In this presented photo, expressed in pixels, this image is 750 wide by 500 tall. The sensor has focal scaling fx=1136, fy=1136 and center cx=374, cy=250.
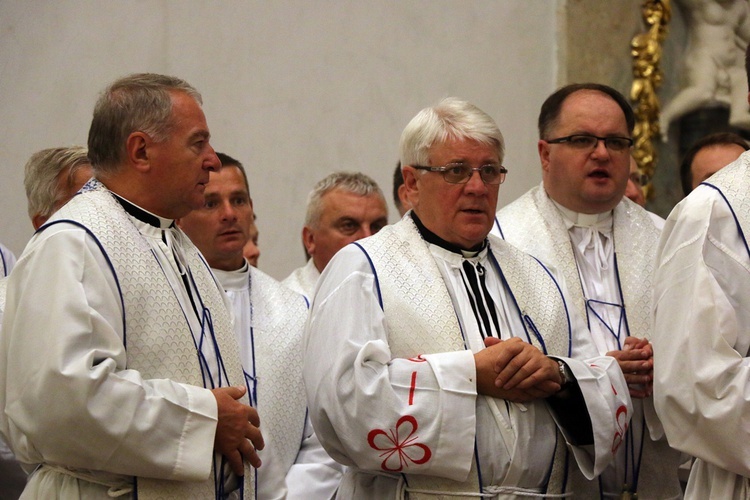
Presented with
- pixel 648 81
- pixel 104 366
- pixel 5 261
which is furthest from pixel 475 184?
pixel 648 81

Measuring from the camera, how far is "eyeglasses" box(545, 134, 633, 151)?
15.8ft

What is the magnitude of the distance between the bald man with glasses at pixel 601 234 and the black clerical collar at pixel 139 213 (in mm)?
1787

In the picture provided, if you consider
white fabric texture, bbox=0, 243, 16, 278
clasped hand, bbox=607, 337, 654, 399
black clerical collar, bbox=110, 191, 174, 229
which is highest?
black clerical collar, bbox=110, 191, 174, 229

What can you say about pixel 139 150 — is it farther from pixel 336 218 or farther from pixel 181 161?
pixel 336 218

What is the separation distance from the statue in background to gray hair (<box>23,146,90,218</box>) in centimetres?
478

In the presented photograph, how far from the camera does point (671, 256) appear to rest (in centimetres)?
355

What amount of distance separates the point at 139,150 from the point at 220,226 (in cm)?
148

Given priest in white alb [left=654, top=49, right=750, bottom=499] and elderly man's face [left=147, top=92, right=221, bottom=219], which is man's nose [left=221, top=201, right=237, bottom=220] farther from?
priest in white alb [left=654, top=49, right=750, bottom=499]

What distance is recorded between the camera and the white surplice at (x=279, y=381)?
14.8 ft

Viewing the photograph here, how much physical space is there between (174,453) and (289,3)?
169 inches

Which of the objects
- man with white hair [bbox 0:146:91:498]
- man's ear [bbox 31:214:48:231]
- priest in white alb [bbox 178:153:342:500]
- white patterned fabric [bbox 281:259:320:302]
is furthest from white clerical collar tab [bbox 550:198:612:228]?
man's ear [bbox 31:214:48:231]

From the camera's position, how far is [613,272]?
15.8 ft

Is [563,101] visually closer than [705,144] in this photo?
Yes

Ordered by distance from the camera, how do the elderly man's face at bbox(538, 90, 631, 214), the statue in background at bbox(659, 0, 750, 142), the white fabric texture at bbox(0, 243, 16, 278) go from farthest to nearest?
the statue in background at bbox(659, 0, 750, 142) < the white fabric texture at bbox(0, 243, 16, 278) < the elderly man's face at bbox(538, 90, 631, 214)
